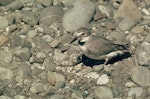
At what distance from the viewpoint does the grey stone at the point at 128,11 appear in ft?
27.9

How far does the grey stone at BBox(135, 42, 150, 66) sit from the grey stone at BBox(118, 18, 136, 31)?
27.5 inches

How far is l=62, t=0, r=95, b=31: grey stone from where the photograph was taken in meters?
8.23

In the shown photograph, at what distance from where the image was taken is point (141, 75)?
7254mm

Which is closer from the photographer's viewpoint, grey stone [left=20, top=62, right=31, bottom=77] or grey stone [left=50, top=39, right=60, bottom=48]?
grey stone [left=20, top=62, right=31, bottom=77]

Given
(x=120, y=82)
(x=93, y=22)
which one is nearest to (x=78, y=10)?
(x=93, y=22)

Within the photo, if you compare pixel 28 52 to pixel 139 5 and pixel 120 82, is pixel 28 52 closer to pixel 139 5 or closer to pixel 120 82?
pixel 120 82

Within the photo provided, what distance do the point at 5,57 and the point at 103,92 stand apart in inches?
78.0

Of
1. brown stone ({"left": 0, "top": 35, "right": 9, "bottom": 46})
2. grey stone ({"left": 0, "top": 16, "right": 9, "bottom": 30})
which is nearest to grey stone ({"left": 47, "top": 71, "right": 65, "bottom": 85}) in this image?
brown stone ({"left": 0, "top": 35, "right": 9, "bottom": 46})

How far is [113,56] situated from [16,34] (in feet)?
6.67

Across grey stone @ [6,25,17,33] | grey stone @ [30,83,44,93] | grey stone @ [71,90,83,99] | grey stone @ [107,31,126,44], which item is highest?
grey stone @ [107,31,126,44]

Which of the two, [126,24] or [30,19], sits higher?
[126,24]

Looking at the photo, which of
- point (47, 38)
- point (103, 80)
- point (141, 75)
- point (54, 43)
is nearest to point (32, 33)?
point (47, 38)

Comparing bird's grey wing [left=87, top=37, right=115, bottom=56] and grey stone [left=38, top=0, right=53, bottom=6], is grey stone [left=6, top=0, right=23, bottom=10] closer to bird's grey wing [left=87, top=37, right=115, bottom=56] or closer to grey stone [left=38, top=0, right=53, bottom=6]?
grey stone [left=38, top=0, right=53, bottom=6]

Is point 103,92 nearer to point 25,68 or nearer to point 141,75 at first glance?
point 141,75
